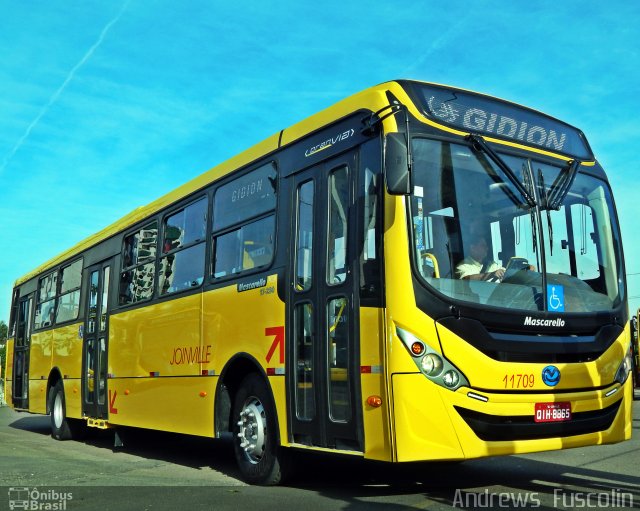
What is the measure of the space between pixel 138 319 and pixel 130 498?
402cm

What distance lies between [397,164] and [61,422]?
420 inches

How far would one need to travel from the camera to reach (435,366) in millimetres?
5598

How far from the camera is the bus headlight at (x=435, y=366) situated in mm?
5582

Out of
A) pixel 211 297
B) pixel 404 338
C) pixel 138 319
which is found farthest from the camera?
pixel 138 319

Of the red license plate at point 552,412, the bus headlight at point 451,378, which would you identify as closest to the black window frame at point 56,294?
the bus headlight at point 451,378

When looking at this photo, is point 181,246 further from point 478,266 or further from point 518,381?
point 518,381

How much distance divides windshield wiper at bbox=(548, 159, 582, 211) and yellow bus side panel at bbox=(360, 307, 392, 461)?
196cm

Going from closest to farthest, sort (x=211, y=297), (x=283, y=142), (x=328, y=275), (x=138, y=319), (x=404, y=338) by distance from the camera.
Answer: (x=404, y=338) < (x=328, y=275) < (x=283, y=142) < (x=211, y=297) < (x=138, y=319)

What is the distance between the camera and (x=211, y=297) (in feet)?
27.9

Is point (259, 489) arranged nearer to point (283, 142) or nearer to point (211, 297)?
point (211, 297)

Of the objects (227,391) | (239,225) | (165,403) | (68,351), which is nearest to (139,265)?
(165,403)

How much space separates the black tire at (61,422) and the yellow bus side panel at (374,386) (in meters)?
9.34

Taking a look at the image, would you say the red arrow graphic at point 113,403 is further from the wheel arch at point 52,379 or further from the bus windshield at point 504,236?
the bus windshield at point 504,236

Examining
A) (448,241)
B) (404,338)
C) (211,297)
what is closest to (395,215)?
(448,241)
